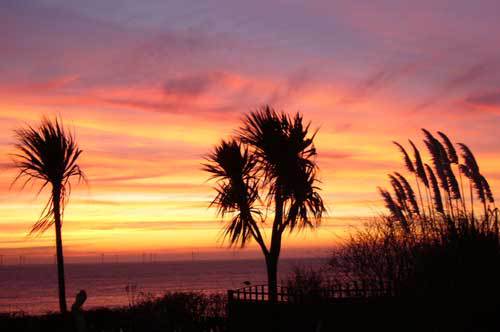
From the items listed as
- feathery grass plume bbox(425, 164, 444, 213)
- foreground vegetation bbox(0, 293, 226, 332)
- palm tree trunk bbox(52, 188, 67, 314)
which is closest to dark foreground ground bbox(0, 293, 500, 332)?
foreground vegetation bbox(0, 293, 226, 332)

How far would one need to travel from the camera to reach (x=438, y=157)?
15797 millimetres

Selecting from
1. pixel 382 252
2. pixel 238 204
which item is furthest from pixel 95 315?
pixel 382 252

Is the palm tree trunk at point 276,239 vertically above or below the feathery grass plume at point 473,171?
below

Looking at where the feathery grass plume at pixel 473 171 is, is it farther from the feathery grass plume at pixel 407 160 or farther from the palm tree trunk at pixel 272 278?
the palm tree trunk at pixel 272 278

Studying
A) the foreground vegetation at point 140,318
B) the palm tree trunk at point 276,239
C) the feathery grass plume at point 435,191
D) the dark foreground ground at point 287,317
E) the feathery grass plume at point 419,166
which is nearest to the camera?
the dark foreground ground at point 287,317

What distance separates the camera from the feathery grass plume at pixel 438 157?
50.8ft

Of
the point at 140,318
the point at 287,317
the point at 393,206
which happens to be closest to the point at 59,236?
the point at 140,318

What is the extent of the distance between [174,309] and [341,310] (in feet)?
18.5

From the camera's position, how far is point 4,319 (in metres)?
14.9

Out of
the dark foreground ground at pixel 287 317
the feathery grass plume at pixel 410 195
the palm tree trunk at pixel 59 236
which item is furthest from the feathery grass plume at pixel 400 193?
the palm tree trunk at pixel 59 236

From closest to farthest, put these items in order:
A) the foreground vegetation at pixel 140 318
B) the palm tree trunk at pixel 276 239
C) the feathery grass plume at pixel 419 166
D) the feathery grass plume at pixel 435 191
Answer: the foreground vegetation at pixel 140 318
the feathery grass plume at pixel 435 191
the feathery grass plume at pixel 419 166
the palm tree trunk at pixel 276 239

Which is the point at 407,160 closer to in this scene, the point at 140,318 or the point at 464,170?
the point at 464,170

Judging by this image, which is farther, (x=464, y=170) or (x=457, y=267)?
(x=464, y=170)

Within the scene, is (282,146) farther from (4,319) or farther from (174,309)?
(4,319)
